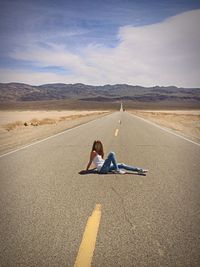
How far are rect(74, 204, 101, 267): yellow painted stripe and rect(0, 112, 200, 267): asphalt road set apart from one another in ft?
0.20

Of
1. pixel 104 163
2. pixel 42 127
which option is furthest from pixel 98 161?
pixel 42 127

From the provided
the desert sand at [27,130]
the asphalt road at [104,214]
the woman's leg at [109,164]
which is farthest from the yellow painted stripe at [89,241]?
the desert sand at [27,130]

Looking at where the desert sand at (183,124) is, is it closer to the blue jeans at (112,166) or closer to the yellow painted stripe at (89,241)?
the blue jeans at (112,166)

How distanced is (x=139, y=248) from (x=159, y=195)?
216 cm

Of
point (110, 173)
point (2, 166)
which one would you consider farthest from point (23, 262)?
point (2, 166)

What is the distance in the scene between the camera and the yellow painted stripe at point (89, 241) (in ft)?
11.0

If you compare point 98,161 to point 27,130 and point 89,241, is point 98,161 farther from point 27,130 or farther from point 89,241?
point 27,130

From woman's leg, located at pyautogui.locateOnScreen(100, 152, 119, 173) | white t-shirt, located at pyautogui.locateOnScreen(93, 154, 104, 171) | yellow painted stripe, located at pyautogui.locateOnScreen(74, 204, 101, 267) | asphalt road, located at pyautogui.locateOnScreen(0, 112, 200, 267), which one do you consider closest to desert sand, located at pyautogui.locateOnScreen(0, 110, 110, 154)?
white t-shirt, located at pyautogui.locateOnScreen(93, 154, 104, 171)

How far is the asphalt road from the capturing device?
3.50 metres

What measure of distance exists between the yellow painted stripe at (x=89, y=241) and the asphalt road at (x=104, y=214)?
0.06m

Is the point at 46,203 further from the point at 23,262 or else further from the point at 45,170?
the point at 45,170

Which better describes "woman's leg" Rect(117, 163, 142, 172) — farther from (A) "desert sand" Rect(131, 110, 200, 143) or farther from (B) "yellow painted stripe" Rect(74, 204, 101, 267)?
(A) "desert sand" Rect(131, 110, 200, 143)

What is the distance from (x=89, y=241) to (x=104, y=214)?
0.95 meters

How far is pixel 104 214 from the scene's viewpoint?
474 centimetres
